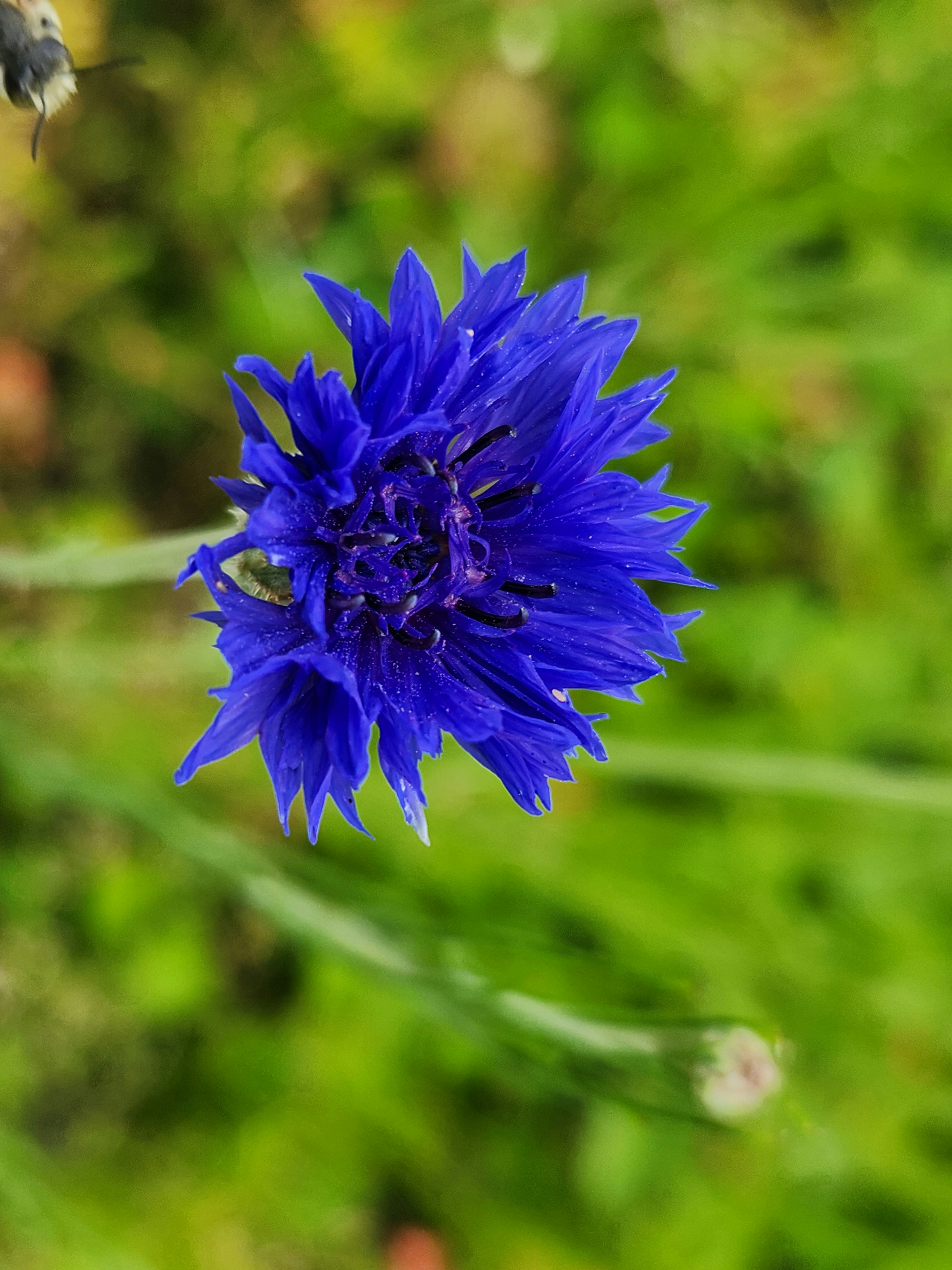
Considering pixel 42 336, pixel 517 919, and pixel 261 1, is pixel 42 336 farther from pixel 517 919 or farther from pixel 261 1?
pixel 517 919

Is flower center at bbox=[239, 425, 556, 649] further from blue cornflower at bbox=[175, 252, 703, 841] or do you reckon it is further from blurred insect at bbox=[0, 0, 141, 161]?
blurred insect at bbox=[0, 0, 141, 161]

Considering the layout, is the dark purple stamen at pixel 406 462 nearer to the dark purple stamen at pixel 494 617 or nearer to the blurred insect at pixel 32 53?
the dark purple stamen at pixel 494 617

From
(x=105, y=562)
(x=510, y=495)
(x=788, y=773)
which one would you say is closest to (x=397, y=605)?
(x=510, y=495)

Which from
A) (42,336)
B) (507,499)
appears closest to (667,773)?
(507,499)

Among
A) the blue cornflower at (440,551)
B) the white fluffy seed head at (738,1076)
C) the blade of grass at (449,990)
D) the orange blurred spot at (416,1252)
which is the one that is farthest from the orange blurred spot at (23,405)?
the orange blurred spot at (416,1252)

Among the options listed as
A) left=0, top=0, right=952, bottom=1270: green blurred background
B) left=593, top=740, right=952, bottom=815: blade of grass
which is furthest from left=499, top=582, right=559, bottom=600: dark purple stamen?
left=593, top=740, right=952, bottom=815: blade of grass

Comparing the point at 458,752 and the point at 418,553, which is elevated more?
the point at 458,752

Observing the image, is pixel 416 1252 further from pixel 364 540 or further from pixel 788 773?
pixel 364 540
